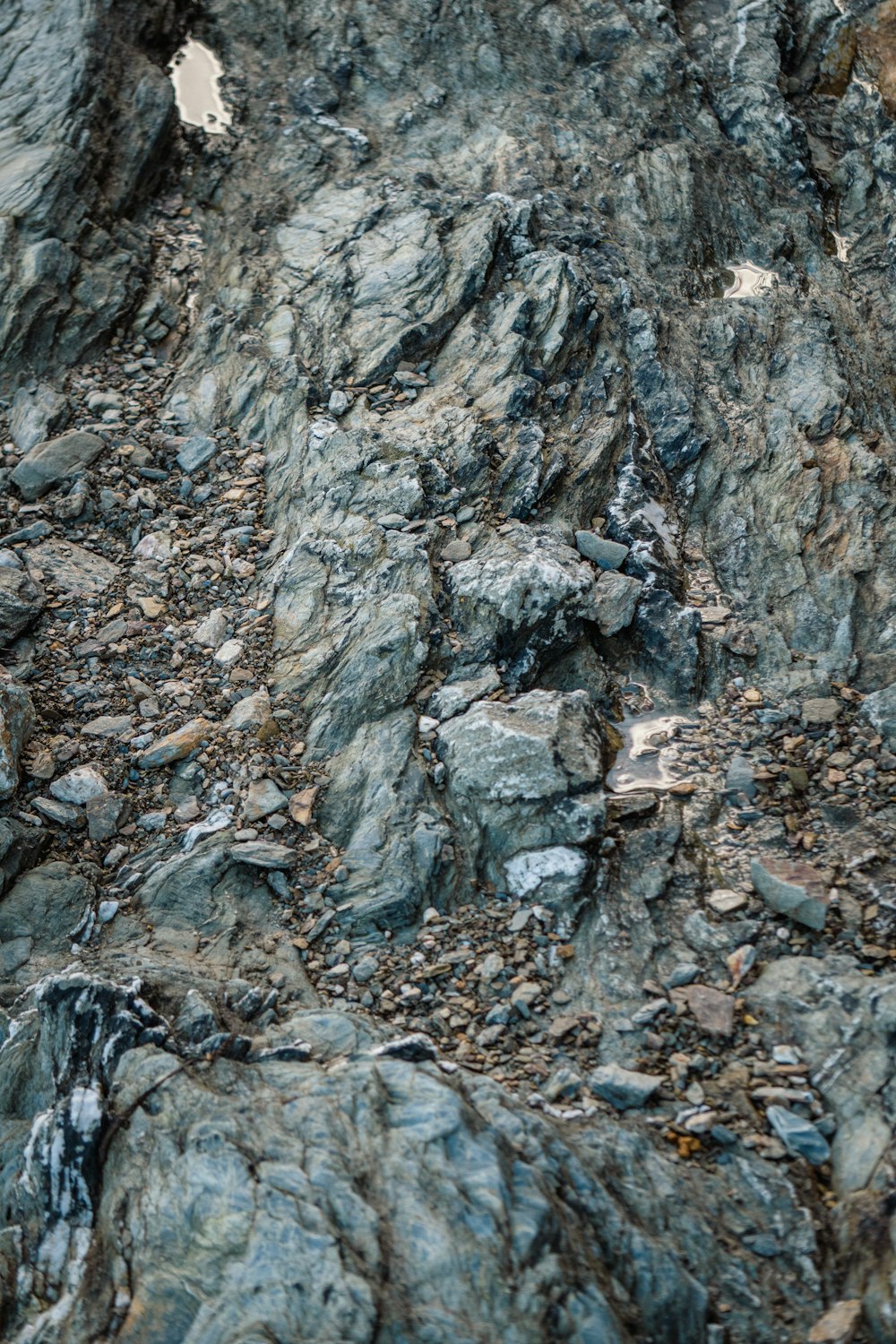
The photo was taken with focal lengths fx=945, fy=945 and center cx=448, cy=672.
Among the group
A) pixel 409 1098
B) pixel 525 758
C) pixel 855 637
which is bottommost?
pixel 409 1098

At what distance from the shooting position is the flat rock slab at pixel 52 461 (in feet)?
24.2

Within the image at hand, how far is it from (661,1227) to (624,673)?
3.32 m

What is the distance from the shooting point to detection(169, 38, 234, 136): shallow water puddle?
945cm

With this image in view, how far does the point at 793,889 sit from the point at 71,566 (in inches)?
214

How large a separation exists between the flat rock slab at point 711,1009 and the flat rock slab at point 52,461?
5920 mm

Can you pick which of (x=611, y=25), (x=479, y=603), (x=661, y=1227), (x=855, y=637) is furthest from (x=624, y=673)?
(x=611, y=25)

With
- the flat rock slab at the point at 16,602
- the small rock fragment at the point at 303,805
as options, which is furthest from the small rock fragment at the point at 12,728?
the small rock fragment at the point at 303,805

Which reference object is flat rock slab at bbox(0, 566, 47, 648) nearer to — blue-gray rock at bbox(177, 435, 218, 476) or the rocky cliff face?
the rocky cliff face

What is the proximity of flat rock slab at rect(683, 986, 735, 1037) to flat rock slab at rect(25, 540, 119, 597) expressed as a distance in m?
4.93

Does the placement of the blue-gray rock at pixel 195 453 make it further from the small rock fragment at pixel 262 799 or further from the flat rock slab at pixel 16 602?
the small rock fragment at pixel 262 799

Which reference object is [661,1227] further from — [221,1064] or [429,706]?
[429,706]

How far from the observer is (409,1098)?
4.17m

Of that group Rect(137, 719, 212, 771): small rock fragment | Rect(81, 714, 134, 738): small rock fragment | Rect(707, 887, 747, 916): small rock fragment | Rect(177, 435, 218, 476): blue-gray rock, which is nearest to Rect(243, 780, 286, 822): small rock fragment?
Rect(137, 719, 212, 771): small rock fragment

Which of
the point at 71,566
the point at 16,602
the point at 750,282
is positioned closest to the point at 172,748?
the point at 16,602
